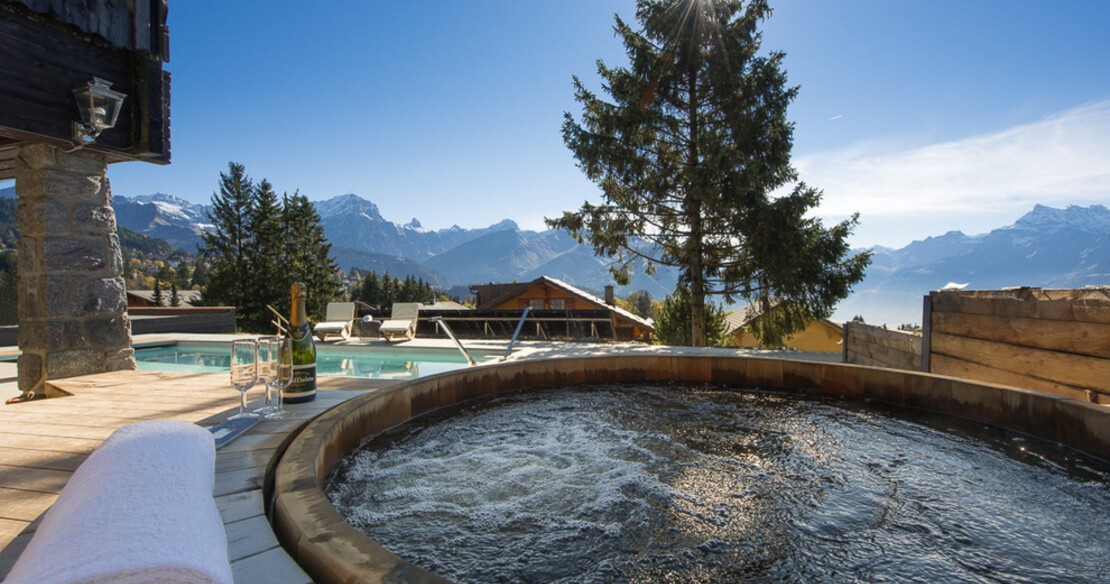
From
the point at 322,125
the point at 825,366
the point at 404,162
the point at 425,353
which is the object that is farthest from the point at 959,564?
the point at 404,162

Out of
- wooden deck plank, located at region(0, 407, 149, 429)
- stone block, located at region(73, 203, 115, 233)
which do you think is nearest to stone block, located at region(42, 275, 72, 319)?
stone block, located at region(73, 203, 115, 233)

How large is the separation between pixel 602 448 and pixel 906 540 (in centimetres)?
110

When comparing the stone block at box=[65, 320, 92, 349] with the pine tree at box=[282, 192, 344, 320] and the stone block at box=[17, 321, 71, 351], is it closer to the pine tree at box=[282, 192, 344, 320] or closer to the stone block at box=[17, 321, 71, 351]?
the stone block at box=[17, 321, 71, 351]

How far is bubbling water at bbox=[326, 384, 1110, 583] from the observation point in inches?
48.2

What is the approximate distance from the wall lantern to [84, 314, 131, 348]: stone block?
1329 mm

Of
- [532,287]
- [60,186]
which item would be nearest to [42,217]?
[60,186]

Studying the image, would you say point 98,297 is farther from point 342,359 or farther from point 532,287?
point 532,287

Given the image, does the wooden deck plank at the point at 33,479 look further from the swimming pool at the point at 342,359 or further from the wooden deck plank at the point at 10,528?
the swimming pool at the point at 342,359

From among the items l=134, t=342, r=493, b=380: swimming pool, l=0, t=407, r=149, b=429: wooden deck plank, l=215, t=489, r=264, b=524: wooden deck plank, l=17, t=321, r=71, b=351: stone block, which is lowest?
l=134, t=342, r=493, b=380: swimming pool

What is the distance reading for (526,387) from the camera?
3098 mm

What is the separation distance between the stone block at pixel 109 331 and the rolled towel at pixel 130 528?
12.5 ft

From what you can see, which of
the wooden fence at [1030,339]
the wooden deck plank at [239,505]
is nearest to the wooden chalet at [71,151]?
the wooden deck plank at [239,505]

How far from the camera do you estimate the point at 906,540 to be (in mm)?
1333

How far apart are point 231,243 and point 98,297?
28.6m
